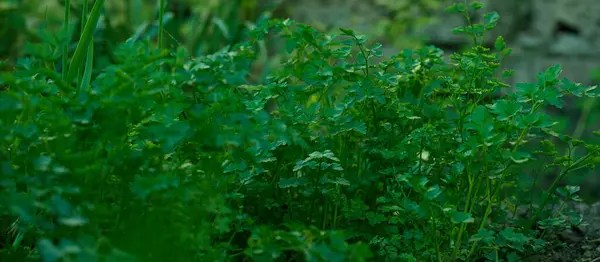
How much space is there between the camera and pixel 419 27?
3535 mm

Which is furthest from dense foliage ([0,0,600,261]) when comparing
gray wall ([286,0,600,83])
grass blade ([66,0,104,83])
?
gray wall ([286,0,600,83])

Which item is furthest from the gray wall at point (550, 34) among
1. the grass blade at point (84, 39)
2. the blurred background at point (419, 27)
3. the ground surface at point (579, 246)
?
the grass blade at point (84, 39)

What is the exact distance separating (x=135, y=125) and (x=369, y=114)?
46 cm

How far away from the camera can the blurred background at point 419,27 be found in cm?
324

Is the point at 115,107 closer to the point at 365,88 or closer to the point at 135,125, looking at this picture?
the point at 135,125

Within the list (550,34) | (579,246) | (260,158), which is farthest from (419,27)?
(260,158)

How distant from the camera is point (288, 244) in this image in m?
1.14

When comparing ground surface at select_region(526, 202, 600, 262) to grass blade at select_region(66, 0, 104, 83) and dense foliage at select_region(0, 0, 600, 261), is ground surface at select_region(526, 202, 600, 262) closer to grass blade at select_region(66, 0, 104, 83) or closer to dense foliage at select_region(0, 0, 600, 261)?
dense foliage at select_region(0, 0, 600, 261)

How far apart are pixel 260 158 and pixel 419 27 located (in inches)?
90.9

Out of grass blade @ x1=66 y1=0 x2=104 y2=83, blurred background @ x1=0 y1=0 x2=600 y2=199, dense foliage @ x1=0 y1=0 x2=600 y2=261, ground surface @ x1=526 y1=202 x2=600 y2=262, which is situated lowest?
ground surface @ x1=526 y1=202 x2=600 y2=262

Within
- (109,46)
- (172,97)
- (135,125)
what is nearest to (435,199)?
(172,97)

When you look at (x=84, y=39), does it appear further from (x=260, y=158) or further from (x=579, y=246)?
(x=579, y=246)

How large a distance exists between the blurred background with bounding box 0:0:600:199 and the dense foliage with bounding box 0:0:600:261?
1.67 meters

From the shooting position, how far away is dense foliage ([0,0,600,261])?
1.04m
